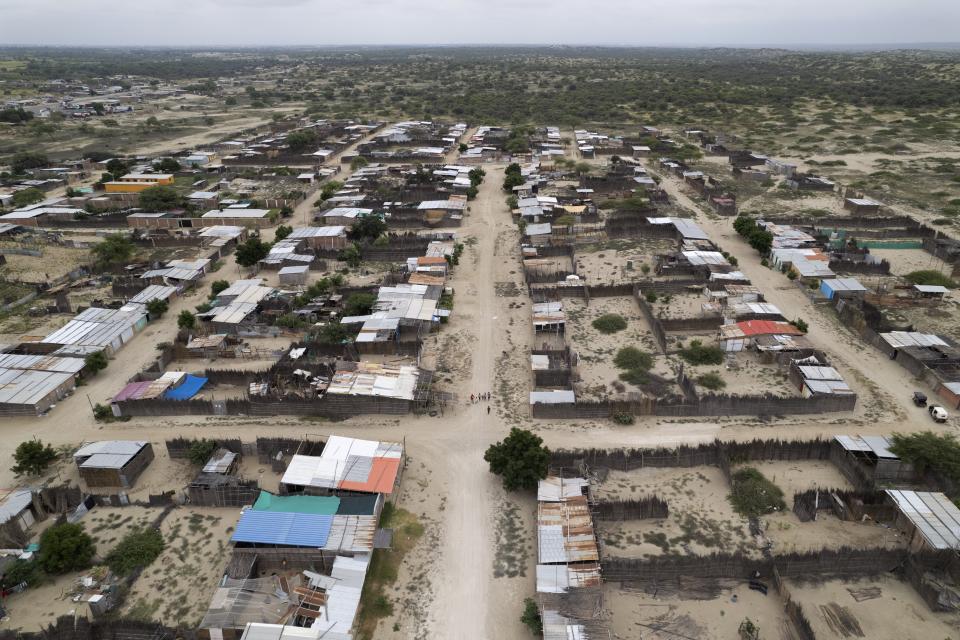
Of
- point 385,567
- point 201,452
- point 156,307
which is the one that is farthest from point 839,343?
point 156,307

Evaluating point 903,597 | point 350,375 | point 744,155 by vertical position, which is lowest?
point 903,597

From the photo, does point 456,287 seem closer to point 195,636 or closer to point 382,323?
point 382,323

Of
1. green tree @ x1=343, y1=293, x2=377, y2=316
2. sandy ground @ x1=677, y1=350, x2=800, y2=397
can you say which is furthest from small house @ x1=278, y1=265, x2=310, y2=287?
sandy ground @ x1=677, y1=350, x2=800, y2=397

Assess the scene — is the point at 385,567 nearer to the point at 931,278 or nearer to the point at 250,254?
the point at 250,254

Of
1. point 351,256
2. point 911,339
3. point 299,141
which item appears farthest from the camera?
point 299,141

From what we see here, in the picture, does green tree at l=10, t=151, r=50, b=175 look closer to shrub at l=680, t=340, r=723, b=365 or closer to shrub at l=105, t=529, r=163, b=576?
shrub at l=105, t=529, r=163, b=576

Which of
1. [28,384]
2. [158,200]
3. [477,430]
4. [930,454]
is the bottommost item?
[477,430]

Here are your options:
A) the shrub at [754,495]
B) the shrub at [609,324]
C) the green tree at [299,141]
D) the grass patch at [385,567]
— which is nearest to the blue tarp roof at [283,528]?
the grass patch at [385,567]

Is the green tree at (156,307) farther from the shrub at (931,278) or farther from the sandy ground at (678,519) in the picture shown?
the shrub at (931,278)

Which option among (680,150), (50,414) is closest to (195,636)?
(50,414)
